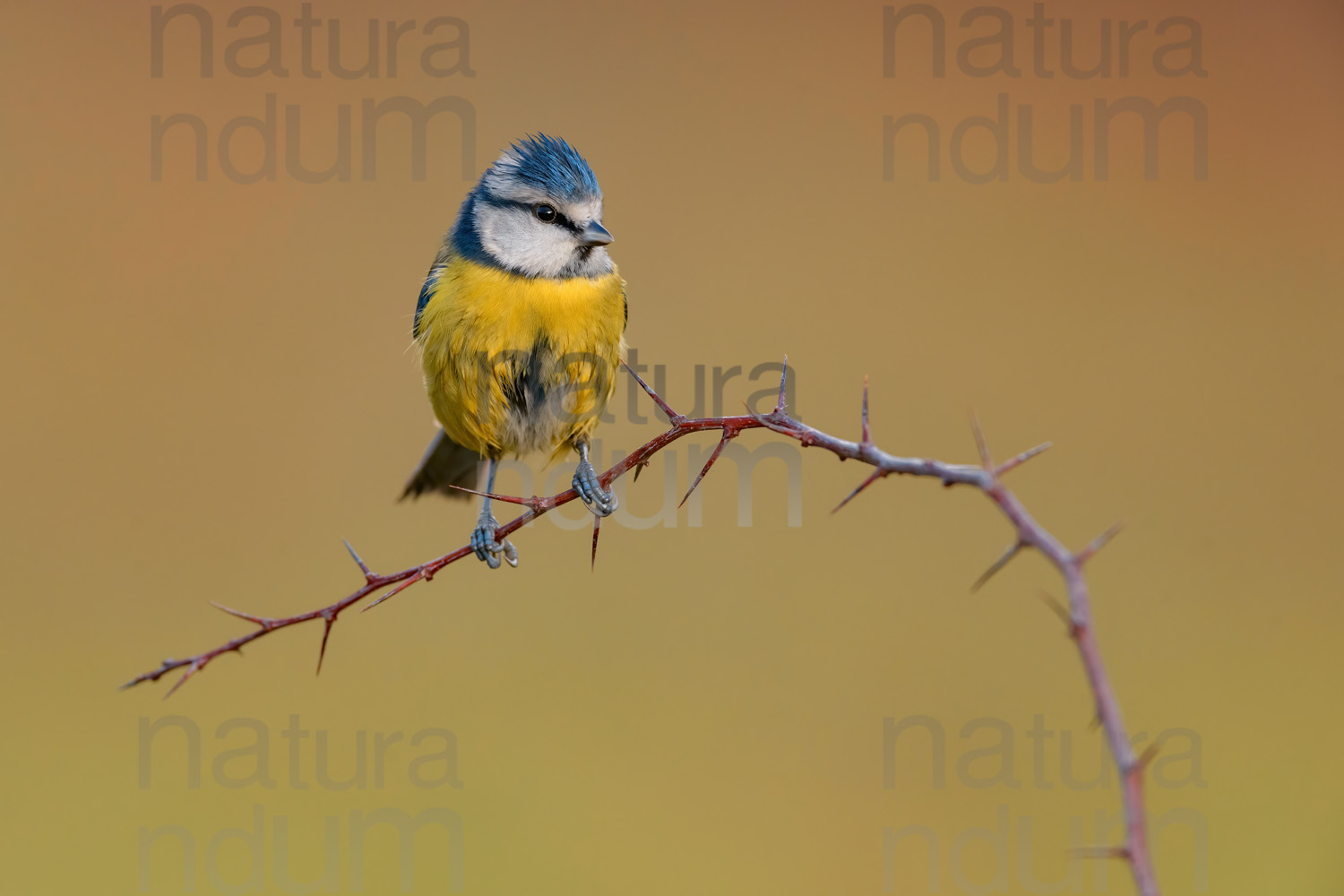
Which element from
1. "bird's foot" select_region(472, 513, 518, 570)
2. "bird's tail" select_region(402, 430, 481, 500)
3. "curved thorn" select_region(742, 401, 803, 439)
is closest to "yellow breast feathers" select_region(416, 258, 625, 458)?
"bird's foot" select_region(472, 513, 518, 570)

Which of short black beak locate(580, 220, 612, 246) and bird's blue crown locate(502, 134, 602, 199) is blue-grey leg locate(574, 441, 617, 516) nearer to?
short black beak locate(580, 220, 612, 246)

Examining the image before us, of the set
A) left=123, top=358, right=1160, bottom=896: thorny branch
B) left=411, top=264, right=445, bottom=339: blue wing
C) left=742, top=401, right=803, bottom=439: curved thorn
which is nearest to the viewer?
left=123, top=358, right=1160, bottom=896: thorny branch

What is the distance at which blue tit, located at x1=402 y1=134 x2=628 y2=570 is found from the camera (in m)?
2.07

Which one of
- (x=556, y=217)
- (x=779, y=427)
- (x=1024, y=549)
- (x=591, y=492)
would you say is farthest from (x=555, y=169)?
(x=1024, y=549)

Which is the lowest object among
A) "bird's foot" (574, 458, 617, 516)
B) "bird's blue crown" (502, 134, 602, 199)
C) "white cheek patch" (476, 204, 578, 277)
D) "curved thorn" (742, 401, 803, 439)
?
"bird's foot" (574, 458, 617, 516)

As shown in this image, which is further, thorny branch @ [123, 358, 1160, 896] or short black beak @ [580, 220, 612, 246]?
short black beak @ [580, 220, 612, 246]

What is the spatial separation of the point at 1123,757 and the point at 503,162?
2.02m

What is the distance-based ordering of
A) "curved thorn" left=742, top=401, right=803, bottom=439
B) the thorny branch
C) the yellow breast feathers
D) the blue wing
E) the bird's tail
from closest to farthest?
the thorny branch
"curved thorn" left=742, top=401, right=803, bottom=439
the yellow breast feathers
the blue wing
the bird's tail

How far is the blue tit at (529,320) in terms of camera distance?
207 cm

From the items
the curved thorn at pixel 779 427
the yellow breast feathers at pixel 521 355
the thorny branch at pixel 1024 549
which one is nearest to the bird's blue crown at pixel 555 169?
the yellow breast feathers at pixel 521 355

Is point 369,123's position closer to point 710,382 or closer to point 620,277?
point 710,382

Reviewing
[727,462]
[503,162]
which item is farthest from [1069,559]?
[727,462]

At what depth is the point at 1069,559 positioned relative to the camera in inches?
24.3

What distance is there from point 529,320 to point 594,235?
24 centimetres
